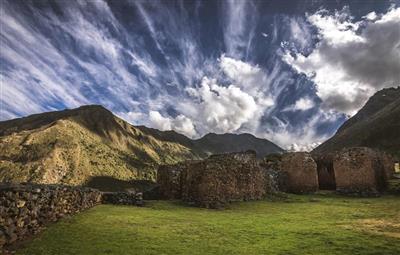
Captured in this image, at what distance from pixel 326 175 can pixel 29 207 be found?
27.1 meters

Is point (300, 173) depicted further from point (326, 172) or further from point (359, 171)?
point (359, 171)

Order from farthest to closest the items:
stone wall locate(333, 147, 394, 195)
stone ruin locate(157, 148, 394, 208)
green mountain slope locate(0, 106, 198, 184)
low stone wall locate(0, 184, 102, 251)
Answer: green mountain slope locate(0, 106, 198, 184), stone wall locate(333, 147, 394, 195), stone ruin locate(157, 148, 394, 208), low stone wall locate(0, 184, 102, 251)

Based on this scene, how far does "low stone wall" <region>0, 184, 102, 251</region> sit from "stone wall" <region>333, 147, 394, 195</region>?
21.2m

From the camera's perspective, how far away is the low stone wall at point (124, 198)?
733 inches

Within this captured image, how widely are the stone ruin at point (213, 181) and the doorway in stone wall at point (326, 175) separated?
9606 millimetres

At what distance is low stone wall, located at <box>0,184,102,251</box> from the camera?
8.88m

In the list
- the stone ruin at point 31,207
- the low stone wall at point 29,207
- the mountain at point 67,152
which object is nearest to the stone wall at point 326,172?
the stone ruin at point 31,207

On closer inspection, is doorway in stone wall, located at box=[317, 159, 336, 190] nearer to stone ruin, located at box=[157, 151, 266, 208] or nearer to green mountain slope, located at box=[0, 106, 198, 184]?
stone ruin, located at box=[157, 151, 266, 208]

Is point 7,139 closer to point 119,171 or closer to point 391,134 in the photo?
point 119,171

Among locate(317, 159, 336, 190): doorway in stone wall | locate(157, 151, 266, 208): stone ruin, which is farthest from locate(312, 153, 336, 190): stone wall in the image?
locate(157, 151, 266, 208): stone ruin

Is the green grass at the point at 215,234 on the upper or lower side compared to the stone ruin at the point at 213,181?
lower

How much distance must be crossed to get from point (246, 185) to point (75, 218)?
12.3 m

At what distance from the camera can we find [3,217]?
873 centimetres

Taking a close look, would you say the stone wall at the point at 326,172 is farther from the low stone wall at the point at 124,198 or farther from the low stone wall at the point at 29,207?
the low stone wall at the point at 29,207
